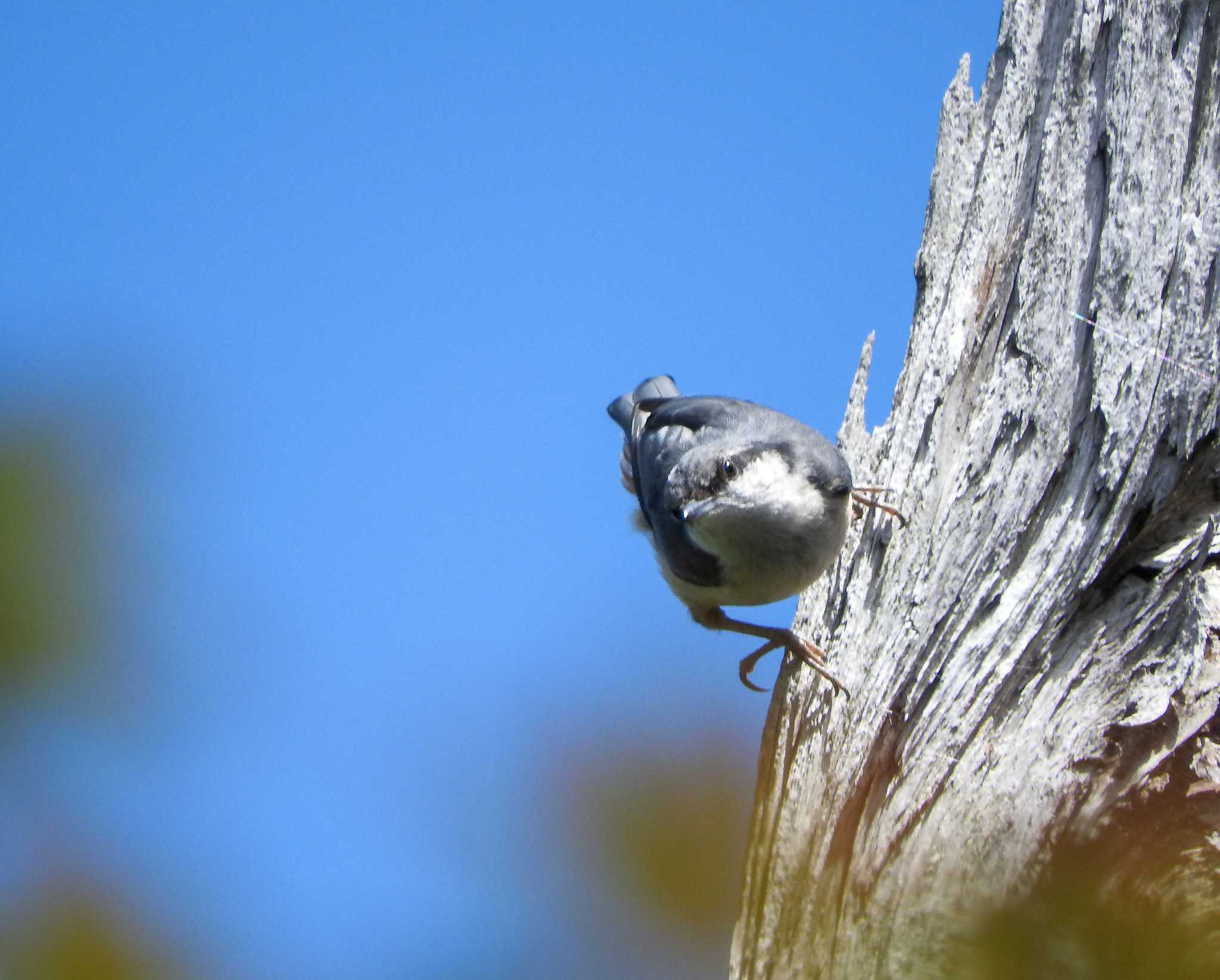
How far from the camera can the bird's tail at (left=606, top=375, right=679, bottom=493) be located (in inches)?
177

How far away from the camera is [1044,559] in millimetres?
2766

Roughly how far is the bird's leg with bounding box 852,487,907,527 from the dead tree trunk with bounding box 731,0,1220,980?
34 millimetres

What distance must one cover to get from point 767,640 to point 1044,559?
0.89 metres

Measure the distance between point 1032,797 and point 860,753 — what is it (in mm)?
406

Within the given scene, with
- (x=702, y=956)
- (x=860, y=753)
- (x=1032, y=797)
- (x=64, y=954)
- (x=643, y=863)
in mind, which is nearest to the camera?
(x=64, y=954)

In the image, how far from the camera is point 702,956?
1.93m

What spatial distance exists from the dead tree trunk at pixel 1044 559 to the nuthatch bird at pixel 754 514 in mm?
123

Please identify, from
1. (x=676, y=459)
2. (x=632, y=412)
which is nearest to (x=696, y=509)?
(x=676, y=459)

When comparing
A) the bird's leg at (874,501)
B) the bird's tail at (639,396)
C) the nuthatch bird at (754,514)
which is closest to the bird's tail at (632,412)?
the bird's tail at (639,396)

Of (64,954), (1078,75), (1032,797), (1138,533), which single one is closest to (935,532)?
(1138,533)

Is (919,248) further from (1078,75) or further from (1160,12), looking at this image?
(1160,12)

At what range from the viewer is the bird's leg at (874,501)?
308 cm

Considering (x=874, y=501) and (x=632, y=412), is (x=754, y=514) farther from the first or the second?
(x=632, y=412)

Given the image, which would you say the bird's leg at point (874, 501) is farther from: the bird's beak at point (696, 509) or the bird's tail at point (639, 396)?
the bird's tail at point (639, 396)
